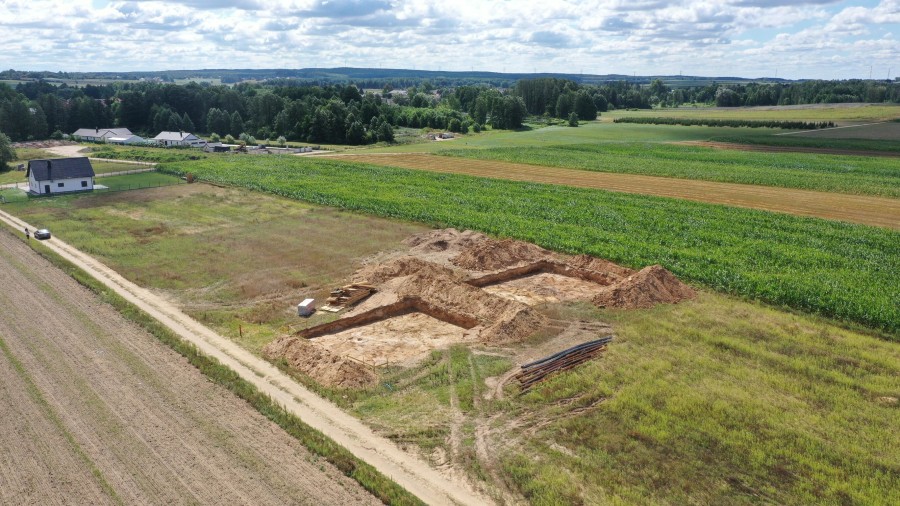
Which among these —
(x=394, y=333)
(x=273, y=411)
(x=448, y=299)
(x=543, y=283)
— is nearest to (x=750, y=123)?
(x=543, y=283)

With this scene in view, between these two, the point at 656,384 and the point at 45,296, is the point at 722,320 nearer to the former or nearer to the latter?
the point at 656,384

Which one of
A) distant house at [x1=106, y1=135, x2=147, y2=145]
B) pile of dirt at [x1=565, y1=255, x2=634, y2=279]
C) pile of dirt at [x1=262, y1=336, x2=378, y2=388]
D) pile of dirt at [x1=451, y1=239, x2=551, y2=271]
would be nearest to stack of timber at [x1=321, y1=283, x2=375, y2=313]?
pile of dirt at [x1=262, y1=336, x2=378, y2=388]

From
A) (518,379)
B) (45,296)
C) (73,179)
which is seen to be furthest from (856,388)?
(73,179)

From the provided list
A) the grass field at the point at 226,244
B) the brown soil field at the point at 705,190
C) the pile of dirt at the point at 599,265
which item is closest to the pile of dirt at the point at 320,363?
the grass field at the point at 226,244

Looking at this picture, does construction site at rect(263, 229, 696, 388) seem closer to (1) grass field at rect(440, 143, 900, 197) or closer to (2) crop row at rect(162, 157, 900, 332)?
(2) crop row at rect(162, 157, 900, 332)

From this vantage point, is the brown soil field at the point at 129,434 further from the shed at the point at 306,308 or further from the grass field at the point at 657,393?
the shed at the point at 306,308

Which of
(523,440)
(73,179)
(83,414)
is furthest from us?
(73,179)
